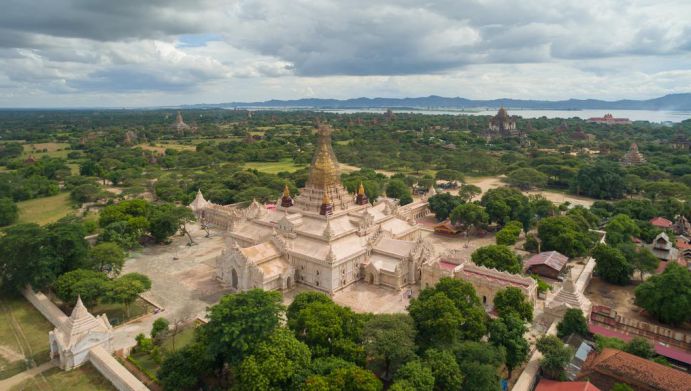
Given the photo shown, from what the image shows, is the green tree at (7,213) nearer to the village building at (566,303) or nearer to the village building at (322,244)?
the village building at (322,244)

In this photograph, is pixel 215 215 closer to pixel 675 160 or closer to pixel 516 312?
pixel 516 312

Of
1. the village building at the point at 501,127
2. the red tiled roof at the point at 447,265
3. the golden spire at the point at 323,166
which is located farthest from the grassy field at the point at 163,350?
the village building at the point at 501,127

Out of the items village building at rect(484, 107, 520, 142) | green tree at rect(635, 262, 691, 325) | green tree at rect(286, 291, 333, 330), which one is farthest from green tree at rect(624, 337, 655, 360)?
village building at rect(484, 107, 520, 142)

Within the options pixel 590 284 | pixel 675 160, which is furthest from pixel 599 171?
pixel 590 284

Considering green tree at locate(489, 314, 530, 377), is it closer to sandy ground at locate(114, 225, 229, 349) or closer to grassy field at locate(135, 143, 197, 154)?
sandy ground at locate(114, 225, 229, 349)

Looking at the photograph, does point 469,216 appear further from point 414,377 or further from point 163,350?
point 163,350

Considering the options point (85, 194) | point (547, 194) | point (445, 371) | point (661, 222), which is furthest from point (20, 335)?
point (547, 194)
